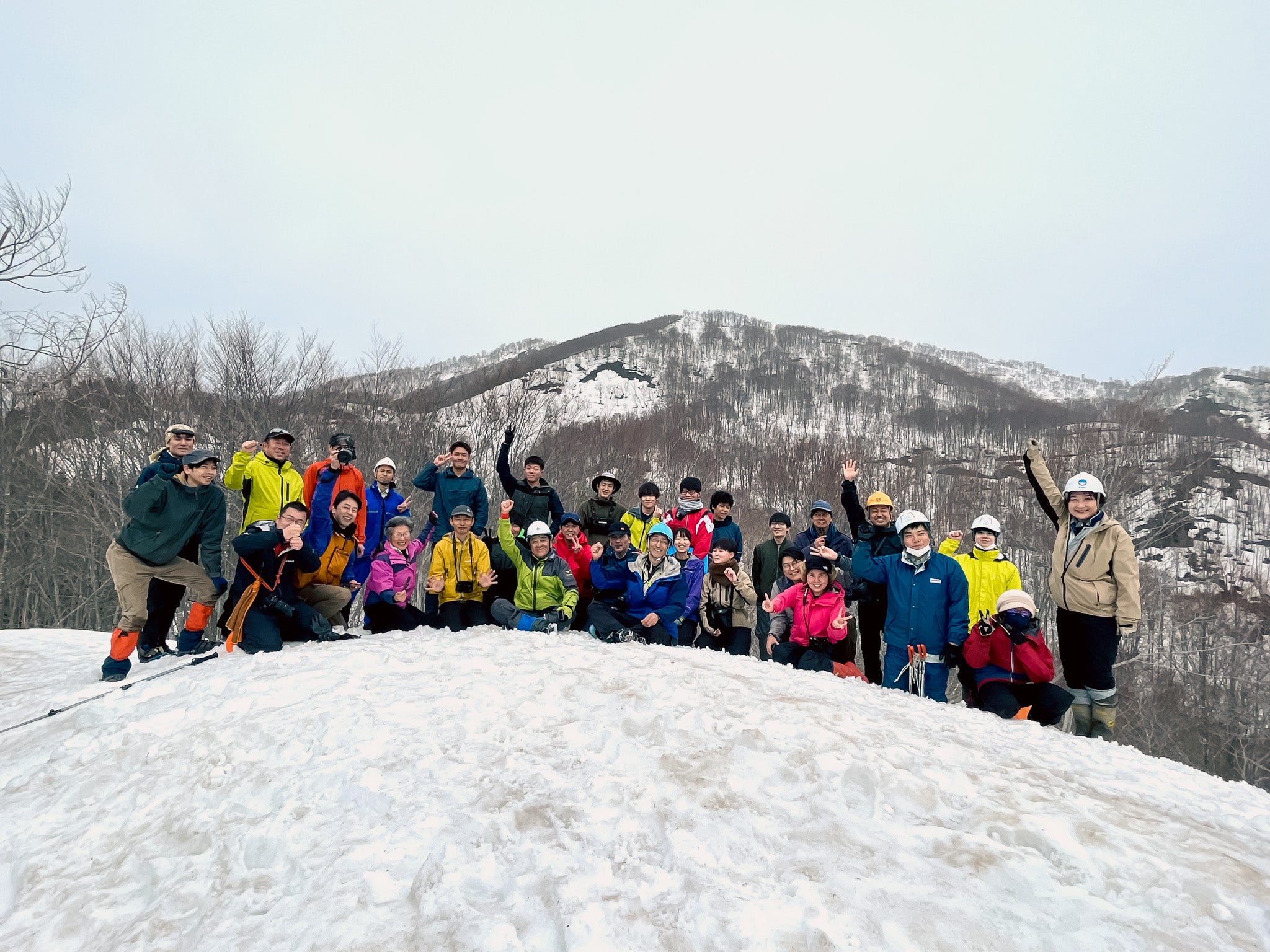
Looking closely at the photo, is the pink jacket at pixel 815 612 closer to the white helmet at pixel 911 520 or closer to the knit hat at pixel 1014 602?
the white helmet at pixel 911 520

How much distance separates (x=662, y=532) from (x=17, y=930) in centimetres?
586

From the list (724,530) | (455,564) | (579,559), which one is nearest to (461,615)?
(455,564)

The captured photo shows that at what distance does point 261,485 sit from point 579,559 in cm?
397

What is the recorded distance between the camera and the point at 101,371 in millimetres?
19125

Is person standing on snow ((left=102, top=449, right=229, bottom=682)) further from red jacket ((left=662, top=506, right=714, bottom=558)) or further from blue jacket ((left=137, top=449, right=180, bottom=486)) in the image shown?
red jacket ((left=662, top=506, right=714, bottom=558))

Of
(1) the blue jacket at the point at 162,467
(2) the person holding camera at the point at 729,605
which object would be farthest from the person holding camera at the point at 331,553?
(2) the person holding camera at the point at 729,605

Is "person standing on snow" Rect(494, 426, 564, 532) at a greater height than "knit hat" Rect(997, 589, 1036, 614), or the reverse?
"person standing on snow" Rect(494, 426, 564, 532)

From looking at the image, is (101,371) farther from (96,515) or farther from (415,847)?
(415,847)

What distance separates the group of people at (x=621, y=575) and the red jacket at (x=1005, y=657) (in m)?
0.02

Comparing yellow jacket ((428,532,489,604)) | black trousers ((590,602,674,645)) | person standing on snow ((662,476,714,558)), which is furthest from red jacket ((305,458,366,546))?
person standing on snow ((662,476,714,558))

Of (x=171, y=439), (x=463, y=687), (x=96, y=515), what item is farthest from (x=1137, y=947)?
(x=96, y=515)

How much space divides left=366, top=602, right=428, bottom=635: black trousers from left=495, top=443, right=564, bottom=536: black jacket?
191cm

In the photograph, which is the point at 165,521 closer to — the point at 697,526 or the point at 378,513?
the point at 378,513

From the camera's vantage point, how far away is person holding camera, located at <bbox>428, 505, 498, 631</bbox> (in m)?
7.53
